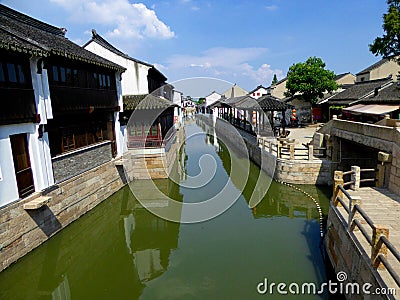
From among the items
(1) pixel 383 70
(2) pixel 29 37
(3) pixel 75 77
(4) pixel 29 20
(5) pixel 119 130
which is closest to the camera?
(2) pixel 29 37

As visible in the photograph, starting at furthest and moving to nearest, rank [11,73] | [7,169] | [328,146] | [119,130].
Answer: [119,130], [328,146], [11,73], [7,169]

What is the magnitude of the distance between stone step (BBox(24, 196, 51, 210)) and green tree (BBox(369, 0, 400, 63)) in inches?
679

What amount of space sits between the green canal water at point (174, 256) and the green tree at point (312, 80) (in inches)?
690

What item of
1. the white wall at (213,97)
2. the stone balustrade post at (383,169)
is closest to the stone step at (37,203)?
the stone balustrade post at (383,169)

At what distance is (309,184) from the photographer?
13.8 meters

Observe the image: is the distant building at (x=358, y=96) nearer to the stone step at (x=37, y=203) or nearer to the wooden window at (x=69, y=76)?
the wooden window at (x=69, y=76)

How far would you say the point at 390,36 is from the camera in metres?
14.4

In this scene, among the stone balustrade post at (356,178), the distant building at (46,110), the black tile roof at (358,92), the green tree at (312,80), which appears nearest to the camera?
the distant building at (46,110)

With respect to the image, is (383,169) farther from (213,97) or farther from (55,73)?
(213,97)

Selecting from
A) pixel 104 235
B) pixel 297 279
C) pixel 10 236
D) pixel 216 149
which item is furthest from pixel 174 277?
pixel 216 149

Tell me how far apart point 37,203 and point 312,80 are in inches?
1024

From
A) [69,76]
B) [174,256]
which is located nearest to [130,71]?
[69,76]

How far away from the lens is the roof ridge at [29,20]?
36.0ft

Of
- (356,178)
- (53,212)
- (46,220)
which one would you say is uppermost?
(356,178)
